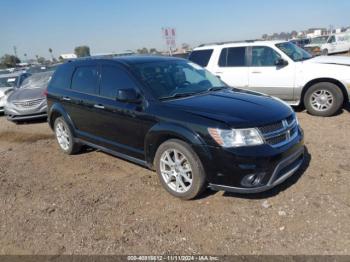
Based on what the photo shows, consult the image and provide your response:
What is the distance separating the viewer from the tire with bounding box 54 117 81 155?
5.99 m

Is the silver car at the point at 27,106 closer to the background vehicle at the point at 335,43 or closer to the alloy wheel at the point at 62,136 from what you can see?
the alloy wheel at the point at 62,136

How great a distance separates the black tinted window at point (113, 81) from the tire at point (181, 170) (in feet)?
3.49

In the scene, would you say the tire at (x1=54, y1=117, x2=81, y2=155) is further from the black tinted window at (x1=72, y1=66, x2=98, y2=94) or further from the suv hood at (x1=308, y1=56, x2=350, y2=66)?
the suv hood at (x1=308, y1=56, x2=350, y2=66)

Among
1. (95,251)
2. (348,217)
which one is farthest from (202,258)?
(348,217)

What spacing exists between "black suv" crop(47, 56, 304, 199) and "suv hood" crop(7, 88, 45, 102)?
5103mm

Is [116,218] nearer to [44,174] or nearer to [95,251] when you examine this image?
[95,251]

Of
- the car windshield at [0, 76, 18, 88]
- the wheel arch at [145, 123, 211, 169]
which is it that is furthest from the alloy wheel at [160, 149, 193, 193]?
the car windshield at [0, 76, 18, 88]

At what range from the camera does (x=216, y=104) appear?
12.9ft

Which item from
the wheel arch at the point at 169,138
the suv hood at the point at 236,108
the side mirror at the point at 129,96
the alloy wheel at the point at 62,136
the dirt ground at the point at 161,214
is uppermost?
the side mirror at the point at 129,96

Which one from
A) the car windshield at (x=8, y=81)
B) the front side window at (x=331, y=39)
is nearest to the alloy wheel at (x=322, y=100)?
the car windshield at (x=8, y=81)

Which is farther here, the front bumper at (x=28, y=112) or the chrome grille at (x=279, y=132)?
the front bumper at (x=28, y=112)

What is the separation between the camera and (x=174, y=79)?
4609 millimetres

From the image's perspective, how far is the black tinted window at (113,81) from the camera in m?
4.53

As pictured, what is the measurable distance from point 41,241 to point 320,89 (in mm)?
6431
